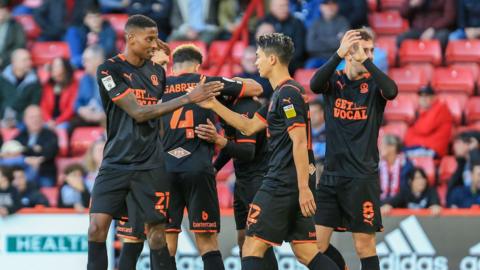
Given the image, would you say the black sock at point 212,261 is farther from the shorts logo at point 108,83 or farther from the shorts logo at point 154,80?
the shorts logo at point 108,83

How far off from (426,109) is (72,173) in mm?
4246

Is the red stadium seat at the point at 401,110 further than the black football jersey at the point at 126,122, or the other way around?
the red stadium seat at the point at 401,110

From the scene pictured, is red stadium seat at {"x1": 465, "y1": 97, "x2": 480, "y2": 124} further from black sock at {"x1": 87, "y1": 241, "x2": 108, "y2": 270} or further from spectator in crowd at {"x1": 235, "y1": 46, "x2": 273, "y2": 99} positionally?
black sock at {"x1": 87, "y1": 241, "x2": 108, "y2": 270}

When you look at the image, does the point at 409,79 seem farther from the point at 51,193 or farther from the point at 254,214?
the point at 254,214

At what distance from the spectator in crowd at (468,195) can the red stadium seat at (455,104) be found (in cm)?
188

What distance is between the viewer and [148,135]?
30.6 ft

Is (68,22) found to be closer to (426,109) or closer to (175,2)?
(175,2)

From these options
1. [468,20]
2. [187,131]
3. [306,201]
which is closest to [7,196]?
[187,131]

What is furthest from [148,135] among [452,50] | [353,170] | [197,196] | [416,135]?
[452,50]

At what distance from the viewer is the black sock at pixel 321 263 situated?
354 inches

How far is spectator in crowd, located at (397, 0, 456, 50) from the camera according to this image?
15508 millimetres

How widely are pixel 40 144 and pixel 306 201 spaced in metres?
6.45

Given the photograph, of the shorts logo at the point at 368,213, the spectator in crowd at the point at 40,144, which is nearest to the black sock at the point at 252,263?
the shorts logo at the point at 368,213

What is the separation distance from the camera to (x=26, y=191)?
43.8 feet
